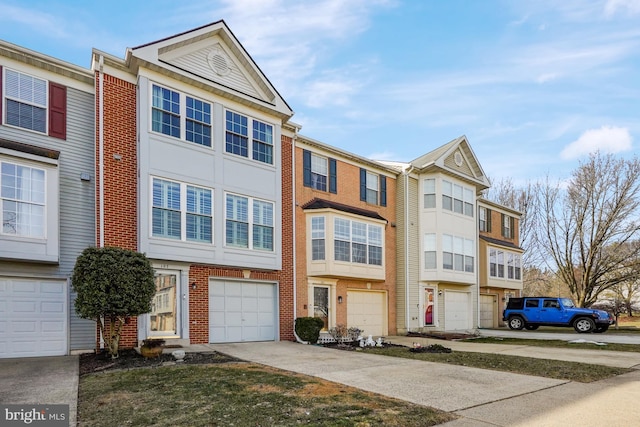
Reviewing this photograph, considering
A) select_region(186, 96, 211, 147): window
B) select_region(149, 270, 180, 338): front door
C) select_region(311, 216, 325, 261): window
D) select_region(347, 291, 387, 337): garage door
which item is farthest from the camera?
select_region(347, 291, 387, 337): garage door

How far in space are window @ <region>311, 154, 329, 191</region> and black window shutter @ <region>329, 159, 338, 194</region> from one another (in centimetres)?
20

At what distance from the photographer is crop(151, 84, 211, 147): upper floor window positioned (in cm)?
1380

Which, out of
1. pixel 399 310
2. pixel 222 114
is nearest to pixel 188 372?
pixel 222 114

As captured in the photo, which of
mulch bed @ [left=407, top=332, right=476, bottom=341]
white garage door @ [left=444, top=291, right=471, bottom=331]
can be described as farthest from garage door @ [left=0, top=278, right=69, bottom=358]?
white garage door @ [left=444, top=291, right=471, bottom=331]

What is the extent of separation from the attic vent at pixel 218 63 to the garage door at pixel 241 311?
6732 millimetres

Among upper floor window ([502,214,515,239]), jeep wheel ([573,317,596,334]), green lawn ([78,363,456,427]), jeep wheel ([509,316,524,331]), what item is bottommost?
jeep wheel ([509,316,524,331])

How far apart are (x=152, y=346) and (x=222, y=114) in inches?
294

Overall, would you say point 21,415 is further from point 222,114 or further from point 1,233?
point 222,114

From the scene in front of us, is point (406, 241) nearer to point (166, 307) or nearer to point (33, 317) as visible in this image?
point (166, 307)

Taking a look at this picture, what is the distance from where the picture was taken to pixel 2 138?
1162 cm

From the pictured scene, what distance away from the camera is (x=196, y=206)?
47.0ft

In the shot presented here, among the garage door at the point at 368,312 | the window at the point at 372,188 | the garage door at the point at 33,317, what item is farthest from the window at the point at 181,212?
the window at the point at 372,188

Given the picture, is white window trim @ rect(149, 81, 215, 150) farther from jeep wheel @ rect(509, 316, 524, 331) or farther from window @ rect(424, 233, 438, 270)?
jeep wheel @ rect(509, 316, 524, 331)

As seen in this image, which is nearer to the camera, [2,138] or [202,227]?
[2,138]
